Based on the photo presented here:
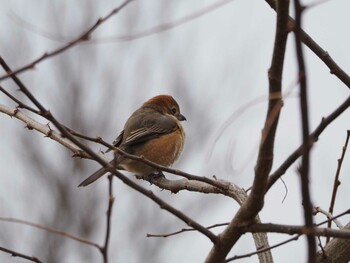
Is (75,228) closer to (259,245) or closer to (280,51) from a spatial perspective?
(259,245)

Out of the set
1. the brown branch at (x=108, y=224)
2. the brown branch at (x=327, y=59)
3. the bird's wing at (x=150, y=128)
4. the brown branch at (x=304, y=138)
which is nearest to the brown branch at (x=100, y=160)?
the brown branch at (x=108, y=224)

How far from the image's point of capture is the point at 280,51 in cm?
158

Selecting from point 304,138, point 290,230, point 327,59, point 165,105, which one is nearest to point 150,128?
point 165,105

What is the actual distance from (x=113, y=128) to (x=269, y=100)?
10.6m

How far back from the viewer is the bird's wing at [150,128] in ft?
18.7

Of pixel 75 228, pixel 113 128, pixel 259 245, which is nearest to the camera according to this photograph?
pixel 259 245

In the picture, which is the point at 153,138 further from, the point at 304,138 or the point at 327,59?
the point at 304,138

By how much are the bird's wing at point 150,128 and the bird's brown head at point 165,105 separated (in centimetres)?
33

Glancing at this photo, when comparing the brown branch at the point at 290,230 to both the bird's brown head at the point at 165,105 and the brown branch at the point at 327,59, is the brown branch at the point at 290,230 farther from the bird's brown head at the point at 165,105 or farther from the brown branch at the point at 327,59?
the bird's brown head at the point at 165,105

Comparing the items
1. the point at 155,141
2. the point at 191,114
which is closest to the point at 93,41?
the point at 155,141

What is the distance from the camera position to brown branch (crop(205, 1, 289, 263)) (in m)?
1.56

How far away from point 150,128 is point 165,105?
809 mm

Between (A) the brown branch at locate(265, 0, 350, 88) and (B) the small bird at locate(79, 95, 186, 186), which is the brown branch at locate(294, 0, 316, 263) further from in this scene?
(B) the small bird at locate(79, 95, 186, 186)

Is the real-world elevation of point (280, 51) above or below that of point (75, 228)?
below
